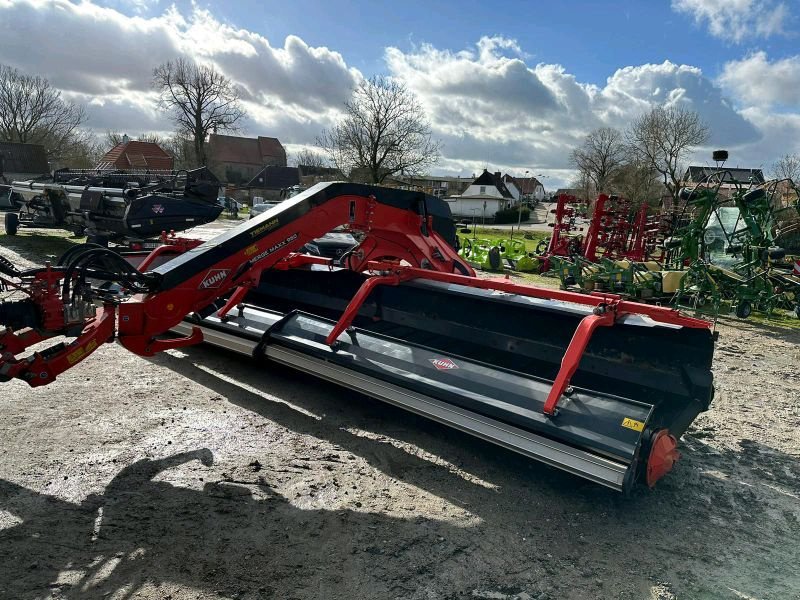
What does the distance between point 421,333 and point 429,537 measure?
235 centimetres

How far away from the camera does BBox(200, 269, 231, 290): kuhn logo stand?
3.72 m

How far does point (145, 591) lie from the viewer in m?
2.39

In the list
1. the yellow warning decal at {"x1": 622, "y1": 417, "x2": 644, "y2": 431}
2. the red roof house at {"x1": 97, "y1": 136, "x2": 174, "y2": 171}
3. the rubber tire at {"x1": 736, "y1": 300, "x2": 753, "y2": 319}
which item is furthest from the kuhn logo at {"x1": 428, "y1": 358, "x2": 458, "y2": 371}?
the red roof house at {"x1": 97, "y1": 136, "x2": 174, "y2": 171}

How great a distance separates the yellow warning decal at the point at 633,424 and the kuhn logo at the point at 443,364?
1.18m

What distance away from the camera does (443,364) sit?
3.85 metres

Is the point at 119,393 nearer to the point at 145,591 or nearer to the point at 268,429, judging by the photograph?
the point at 268,429

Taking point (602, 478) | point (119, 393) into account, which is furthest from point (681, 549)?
point (119, 393)

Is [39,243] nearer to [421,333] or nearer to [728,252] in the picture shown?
[421,333]

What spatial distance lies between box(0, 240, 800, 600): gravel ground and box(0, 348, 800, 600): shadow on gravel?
10mm

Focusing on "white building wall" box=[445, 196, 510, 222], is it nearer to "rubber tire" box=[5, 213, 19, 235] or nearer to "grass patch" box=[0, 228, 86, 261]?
"grass patch" box=[0, 228, 86, 261]

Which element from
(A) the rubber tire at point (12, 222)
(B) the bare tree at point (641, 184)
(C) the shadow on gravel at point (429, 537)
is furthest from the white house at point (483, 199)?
(C) the shadow on gravel at point (429, 537)

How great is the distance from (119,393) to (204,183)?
258 inches

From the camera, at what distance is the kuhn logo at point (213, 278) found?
146 inches

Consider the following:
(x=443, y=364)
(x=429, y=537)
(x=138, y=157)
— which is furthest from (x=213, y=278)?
(x=138, y=157)
